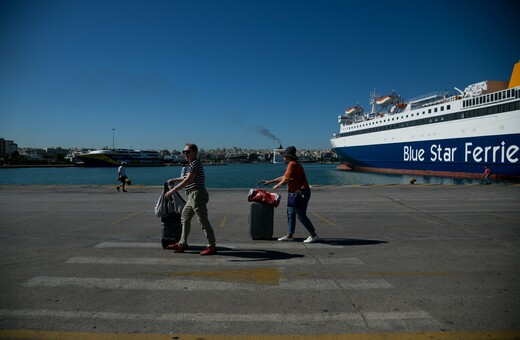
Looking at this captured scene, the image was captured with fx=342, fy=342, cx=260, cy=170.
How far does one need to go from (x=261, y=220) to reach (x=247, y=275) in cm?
247

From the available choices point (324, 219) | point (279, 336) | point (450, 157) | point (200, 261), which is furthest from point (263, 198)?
point (450, 157)

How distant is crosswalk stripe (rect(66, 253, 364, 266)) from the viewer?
17.1 feet

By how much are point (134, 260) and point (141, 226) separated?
3199mm

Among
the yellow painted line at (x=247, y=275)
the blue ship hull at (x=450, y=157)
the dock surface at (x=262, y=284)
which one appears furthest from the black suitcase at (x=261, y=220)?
the blue ship hull at (x=450, y=157)

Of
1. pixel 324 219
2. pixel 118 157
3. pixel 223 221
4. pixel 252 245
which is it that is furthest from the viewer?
pixel 118 157

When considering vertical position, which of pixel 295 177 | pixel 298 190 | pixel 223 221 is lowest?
pixel 223 221

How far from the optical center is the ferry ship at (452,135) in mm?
39000

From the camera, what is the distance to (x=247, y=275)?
182 inches

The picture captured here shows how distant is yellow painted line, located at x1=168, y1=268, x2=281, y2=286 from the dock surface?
0.01 meters

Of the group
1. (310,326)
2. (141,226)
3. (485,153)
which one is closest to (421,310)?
(310,326)

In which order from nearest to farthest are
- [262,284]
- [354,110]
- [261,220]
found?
[262,284], [261,220], [354,110]

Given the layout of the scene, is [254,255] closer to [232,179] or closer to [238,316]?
[238,316]

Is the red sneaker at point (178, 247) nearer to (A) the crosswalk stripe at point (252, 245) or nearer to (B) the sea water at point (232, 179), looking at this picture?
(A) the crosswalk stripe at point (252, 245)

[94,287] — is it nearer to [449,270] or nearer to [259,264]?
[259,264]
